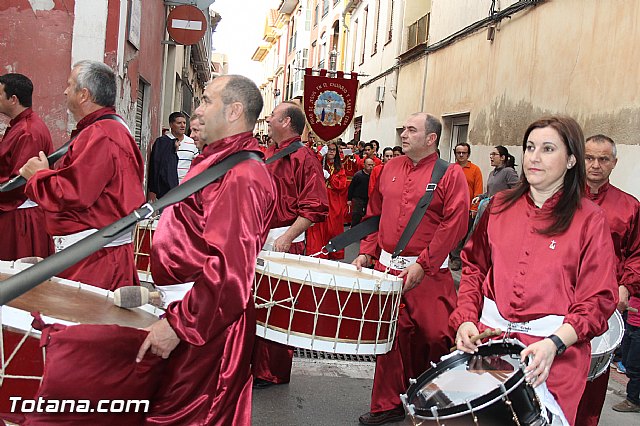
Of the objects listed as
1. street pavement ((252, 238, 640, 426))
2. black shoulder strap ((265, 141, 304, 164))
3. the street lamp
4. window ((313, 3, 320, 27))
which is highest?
window ((313, 3, 320, 27))

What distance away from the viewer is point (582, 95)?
9.04m

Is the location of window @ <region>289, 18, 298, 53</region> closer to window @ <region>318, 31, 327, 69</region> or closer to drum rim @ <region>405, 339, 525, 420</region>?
window @ <region>318, 31, 327, 69</region>

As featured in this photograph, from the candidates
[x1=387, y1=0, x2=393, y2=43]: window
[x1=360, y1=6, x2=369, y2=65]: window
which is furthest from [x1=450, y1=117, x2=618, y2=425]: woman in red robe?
[x1=360, y1=6, x2=369, y2=65]: window

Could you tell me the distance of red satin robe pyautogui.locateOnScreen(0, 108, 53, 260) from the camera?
16.6 ft

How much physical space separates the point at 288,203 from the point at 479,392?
10.4 feet

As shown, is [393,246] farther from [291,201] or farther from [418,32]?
[418,32]

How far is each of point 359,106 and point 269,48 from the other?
166 ft

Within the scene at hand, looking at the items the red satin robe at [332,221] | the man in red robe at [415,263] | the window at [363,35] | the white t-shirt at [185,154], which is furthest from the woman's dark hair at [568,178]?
the window at [363,35]

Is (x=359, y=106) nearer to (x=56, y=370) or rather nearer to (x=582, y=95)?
(x=582, y=95)

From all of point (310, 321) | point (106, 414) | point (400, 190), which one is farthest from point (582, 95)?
point (106, 414)

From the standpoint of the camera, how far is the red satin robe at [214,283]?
2.53m

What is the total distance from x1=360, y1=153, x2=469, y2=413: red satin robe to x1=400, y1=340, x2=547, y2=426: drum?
1.88 m

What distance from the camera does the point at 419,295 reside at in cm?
476

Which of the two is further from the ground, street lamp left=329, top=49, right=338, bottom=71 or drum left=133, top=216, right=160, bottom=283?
street lamp left=329, top=49, right=338, bottom=71
